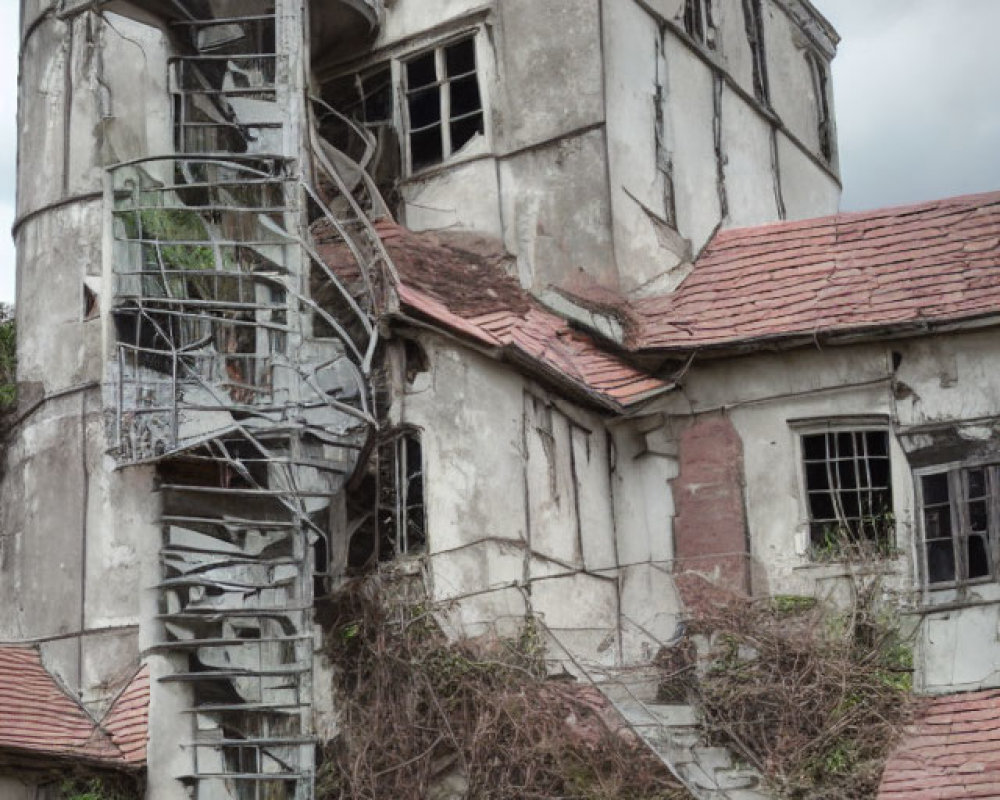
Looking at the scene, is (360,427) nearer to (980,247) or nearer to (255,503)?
(255,503)

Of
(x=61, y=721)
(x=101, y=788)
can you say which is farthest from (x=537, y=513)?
(x=61, y=721)

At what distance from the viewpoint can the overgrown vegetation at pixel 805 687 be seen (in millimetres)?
18234

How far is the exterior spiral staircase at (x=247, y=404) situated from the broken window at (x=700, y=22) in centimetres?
564

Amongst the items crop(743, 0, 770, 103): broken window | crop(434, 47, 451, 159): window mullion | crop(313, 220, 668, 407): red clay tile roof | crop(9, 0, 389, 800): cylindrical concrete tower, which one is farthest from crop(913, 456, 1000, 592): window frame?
crop(743, 0, 770, 103): broken window

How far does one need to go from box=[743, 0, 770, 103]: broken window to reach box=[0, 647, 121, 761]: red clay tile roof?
12.0 m

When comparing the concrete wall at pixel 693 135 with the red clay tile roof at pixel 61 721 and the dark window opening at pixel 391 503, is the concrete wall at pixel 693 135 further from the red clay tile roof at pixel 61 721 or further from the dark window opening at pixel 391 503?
the red clay tile roof at pixel 61 721

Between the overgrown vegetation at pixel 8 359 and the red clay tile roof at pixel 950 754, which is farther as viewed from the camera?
the overgrown vegetation at pixel 8 359

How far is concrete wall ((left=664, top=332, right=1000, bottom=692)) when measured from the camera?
753 inches

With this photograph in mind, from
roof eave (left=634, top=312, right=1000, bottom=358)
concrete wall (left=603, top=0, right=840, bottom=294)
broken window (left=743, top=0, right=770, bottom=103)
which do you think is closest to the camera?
roof eave (left=634, top=312, right=1000, bottom=358)

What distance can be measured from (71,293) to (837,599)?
8.91 metres

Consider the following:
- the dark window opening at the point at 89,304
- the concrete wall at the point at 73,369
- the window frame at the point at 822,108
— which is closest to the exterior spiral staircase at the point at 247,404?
the concrete wall at the point at 73,369

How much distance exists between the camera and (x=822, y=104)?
28.0 m

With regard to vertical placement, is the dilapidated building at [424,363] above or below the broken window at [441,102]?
below

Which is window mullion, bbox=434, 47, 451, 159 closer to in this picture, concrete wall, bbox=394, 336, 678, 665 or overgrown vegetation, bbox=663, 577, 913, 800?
concrete wall, bbox=394, 336, 678, 665
